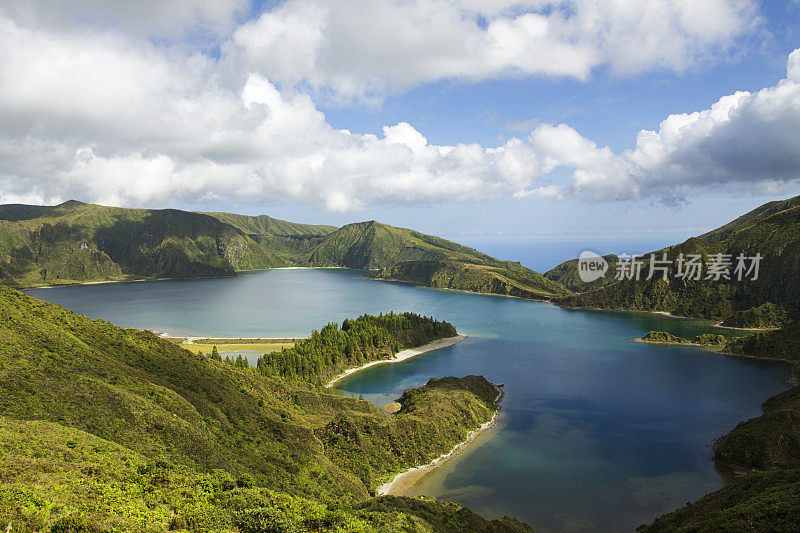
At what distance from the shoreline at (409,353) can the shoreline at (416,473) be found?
1643 inches

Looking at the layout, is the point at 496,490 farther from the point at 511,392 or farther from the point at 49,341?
the point at 49,341

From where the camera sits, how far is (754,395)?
88750 mm

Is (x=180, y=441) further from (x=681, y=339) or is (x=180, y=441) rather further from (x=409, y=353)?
(x=681, y=339)

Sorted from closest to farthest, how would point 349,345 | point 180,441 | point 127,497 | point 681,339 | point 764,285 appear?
point 127,497
point 180,441
point 349,345
point 681,339
point 764,285

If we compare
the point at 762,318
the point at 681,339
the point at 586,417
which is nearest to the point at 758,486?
the point at 586,417

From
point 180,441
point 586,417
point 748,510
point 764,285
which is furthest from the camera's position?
point 764,285

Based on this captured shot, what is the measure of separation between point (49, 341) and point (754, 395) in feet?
400

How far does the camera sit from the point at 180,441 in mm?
40406

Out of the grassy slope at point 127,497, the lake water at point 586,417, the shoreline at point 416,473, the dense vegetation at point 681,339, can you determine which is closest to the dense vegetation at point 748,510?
the lake water at point 586,417

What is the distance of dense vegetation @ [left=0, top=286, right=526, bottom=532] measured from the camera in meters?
25.1

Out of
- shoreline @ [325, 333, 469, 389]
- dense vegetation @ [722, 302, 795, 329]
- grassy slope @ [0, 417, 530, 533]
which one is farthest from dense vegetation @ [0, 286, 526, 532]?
dense vegetation @ [722, 302, 795, 329]

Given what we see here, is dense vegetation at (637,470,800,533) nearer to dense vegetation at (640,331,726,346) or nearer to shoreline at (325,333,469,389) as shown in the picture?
shoreline at (325,333,469,389)

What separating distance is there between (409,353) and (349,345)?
70.4 ft

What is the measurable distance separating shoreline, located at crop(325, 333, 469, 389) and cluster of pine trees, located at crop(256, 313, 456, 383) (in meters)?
1.47
